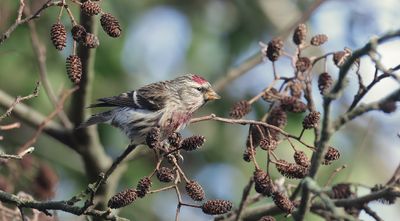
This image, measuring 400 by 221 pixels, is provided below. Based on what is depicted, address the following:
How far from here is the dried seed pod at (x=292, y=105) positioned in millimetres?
2521

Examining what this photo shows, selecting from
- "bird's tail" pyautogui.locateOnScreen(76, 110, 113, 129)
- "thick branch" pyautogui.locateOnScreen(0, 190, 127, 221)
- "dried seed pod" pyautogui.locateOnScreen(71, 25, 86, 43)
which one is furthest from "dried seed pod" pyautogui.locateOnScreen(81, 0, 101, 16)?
"bird's tail" pyautogui.locateOnScreen(76, 110, 113, 129)

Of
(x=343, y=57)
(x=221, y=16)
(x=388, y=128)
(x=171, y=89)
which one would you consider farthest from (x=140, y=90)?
(x=388, y=128)

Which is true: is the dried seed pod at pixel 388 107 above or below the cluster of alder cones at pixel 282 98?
below

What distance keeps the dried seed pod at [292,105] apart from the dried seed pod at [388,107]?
727mm

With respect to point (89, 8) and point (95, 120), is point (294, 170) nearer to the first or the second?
point (89, 8)

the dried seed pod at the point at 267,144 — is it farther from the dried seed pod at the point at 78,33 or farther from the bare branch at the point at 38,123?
A: the bare branch at the point at 38,123

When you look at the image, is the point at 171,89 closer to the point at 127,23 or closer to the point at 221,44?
the point at 127,23

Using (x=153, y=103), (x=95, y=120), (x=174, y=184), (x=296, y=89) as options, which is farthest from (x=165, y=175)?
(x=153, y=103)

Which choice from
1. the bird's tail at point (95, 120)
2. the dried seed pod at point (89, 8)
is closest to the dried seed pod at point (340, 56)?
the dried seed pod at point (89, 8)

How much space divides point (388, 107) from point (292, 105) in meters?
0.85

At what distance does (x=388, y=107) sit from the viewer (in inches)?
66.7

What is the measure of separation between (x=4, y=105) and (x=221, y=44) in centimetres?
258

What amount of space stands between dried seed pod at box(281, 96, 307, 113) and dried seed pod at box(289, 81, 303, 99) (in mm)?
36

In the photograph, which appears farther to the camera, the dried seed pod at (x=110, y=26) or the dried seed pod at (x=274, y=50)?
the dried seed pod at (x=274, y=50)
